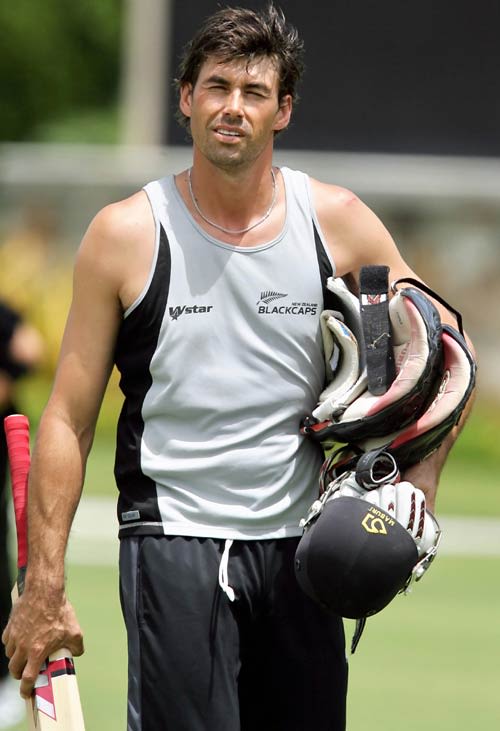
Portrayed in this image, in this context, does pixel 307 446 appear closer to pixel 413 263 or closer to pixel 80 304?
pixel 80 304

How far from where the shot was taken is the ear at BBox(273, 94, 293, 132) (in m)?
4.44

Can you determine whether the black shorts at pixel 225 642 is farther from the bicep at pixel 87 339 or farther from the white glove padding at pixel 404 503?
the bicep at pixel 87 339

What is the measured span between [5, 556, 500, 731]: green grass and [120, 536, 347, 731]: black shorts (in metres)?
2.83

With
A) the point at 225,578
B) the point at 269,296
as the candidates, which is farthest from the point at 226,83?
the point at 225,578

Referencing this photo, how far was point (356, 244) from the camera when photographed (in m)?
4.45

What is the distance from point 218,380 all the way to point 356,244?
1.90 ft

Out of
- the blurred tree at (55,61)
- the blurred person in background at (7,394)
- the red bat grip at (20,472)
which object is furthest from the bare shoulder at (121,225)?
the blurred tree at (55,61)

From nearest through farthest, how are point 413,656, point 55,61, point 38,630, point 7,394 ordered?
point 38,630, point 7,394, point 413,656, point 55,61

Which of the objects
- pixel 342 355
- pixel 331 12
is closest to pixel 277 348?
pixel 342 355

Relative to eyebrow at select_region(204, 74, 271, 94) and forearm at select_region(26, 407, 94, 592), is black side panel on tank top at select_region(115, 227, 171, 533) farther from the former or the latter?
eyebrow at select_region(204, 74, 271, 94)

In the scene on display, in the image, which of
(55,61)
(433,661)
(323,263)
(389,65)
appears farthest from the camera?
(55,61)

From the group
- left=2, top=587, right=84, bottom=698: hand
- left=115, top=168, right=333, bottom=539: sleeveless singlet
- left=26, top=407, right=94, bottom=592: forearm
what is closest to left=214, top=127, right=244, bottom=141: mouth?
left=115, top=168, right=333, bottom=539: sleeveless singlet

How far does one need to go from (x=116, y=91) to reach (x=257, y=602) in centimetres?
4750

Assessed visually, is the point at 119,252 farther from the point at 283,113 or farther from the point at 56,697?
the point at 56,697
